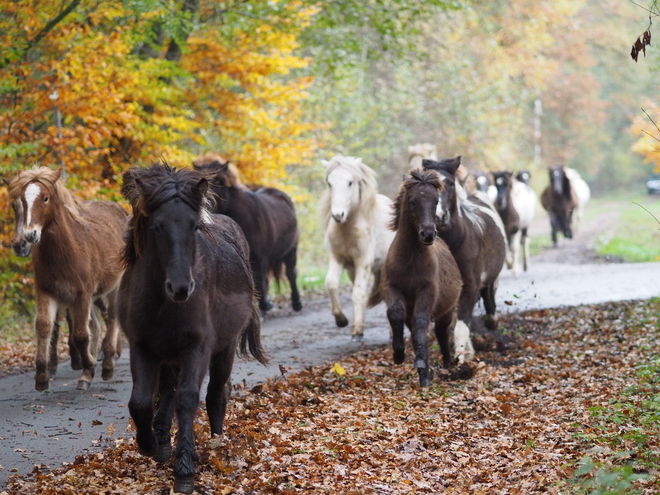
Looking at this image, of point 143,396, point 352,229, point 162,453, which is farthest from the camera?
point 352,229

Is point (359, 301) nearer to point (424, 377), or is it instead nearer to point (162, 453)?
point (424, 377)

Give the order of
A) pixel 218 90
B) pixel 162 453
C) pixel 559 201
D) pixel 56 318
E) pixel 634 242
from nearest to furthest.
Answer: pixel 162 453 → pixel 56 318 → pixel 218 90 → pixel 634 242 → pixel 559 201

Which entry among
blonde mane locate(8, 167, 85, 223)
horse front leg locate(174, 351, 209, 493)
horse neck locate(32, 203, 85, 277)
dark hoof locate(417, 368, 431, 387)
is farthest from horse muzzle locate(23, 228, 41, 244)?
dark hoof locate(417, 368, 431, 387)

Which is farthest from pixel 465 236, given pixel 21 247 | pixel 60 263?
pixel 21 247

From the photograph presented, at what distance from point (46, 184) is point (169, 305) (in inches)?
170

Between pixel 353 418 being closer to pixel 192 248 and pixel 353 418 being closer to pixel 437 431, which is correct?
pixel 437 431

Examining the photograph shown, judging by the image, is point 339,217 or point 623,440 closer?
point 623,440

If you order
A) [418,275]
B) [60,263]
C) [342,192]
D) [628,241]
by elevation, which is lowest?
[628,241]

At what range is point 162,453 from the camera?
596 centimetres

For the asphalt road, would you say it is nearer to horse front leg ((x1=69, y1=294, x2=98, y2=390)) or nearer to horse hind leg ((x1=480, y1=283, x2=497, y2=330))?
horse front leg ((x1=69, y1=294, x2=98, y2=390))

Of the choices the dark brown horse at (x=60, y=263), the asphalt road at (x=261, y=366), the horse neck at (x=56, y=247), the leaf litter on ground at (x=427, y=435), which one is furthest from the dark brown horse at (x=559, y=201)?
the horse neck at (x=56, y=247)

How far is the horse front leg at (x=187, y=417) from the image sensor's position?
17.7 ft

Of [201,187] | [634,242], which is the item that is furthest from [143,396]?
[634,242]

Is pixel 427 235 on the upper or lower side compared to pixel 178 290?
upper
